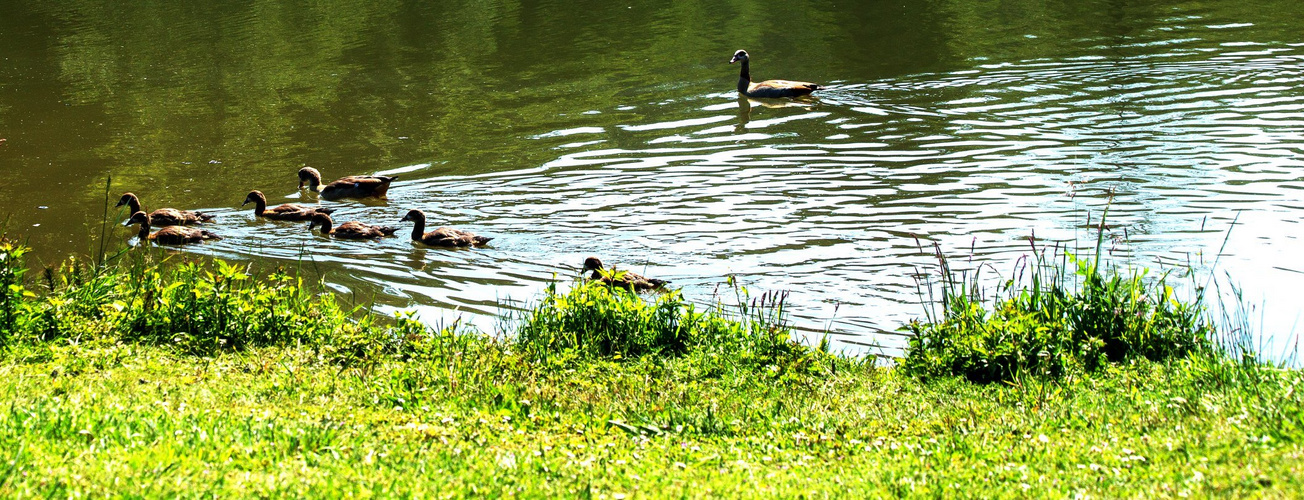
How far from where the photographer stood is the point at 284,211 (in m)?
14.9

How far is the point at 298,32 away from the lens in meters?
31.6

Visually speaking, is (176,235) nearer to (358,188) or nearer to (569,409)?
(358,188)

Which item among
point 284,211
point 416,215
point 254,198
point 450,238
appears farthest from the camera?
point 254,198

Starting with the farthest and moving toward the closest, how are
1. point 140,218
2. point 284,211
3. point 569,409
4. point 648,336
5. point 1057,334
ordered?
point 284,211 < point 140,218 < point 648,336 < point 1057,334 < point 569,409

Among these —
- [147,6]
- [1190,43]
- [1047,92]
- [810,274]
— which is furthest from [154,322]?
[147,6]

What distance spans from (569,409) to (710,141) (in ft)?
36.6

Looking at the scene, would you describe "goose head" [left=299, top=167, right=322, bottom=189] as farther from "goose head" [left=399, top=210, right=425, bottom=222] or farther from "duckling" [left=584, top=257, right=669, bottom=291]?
"duckling" [left=584, top=257, right=669, bottom=291]

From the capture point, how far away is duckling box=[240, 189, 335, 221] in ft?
48.3

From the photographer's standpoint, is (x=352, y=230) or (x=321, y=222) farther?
(x=321, y=222)

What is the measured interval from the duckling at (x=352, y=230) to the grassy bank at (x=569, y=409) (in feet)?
13.3

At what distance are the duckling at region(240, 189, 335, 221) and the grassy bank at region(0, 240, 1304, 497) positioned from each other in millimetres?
4735

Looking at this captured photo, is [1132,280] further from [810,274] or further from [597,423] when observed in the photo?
[597,423]

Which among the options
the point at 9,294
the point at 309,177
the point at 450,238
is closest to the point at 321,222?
the point at 450,238

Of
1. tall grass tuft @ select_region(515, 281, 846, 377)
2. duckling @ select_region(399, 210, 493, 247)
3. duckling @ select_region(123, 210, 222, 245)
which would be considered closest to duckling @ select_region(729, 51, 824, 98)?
duckling @ select_region(399, 210, 493, 247)
